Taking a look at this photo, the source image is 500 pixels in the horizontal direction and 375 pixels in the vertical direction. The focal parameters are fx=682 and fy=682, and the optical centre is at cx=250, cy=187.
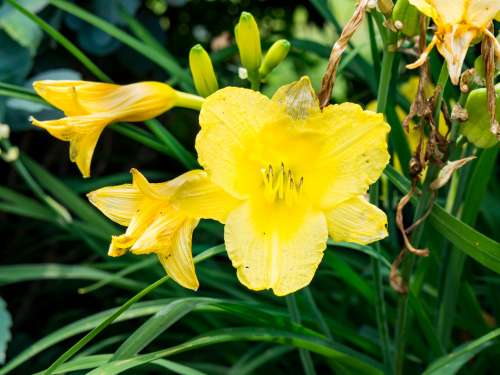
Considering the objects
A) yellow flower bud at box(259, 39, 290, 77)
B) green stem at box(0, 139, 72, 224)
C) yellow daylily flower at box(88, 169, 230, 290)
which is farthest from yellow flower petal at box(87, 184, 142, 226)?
green stem at box(0, 139, 72, 224)

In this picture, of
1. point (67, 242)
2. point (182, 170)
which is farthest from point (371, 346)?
point (67, 242)

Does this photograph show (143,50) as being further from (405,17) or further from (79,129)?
(405,17)

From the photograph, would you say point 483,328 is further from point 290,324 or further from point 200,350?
point 200,350

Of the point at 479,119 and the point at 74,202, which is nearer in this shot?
the point at 479,119

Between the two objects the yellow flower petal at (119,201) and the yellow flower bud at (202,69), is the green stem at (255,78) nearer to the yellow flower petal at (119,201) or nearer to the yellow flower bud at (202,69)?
the yellow flower bud at (202,69)

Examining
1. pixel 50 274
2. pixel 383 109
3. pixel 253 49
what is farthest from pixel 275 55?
pixel 50 274
